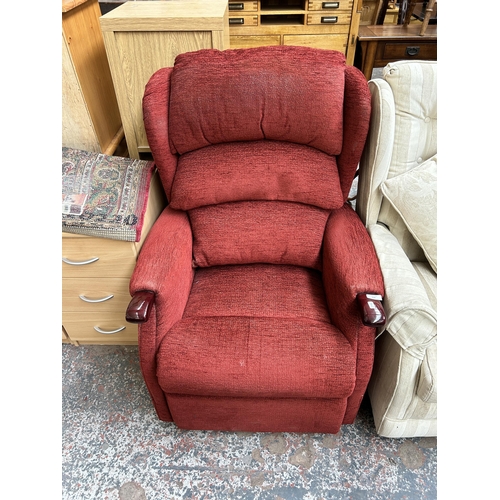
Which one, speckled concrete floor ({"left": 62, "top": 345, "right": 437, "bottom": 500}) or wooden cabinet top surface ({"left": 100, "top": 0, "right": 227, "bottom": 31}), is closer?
speckled concrete floor ({"left": 62, "top": 345, "right": 437, "bottom": 500})

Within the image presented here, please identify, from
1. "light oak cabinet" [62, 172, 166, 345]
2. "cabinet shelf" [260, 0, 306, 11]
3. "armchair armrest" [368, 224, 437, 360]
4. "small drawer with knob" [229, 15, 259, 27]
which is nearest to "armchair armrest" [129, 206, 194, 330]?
"light oak cabinet" [62, 172, 166, 345]

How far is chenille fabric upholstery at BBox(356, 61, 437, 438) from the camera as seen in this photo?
1050mm

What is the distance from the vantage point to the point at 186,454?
126 cm

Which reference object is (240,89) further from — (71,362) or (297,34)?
(297,34)

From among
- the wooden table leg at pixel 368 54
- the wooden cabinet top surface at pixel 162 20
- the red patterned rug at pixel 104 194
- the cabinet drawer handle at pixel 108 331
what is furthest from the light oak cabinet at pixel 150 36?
the wooden table leg at pixel 368 54

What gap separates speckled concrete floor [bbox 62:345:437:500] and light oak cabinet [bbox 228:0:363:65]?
293 cm

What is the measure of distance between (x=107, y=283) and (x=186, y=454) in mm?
683

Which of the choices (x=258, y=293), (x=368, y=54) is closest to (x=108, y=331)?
(x=258, y=293)

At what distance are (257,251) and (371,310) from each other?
518 millimetres

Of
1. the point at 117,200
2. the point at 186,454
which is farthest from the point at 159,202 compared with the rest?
the point at 186,454

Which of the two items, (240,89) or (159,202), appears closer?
(240,89)

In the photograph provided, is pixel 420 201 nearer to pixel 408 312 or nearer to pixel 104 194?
pixel 408 312

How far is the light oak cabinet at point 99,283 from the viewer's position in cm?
132

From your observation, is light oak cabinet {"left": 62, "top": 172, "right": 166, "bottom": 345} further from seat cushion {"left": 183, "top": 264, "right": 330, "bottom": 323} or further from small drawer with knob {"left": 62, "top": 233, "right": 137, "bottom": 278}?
seat cushion {"left": 183, "top": 264, "right": 330, "bottom": 323}
